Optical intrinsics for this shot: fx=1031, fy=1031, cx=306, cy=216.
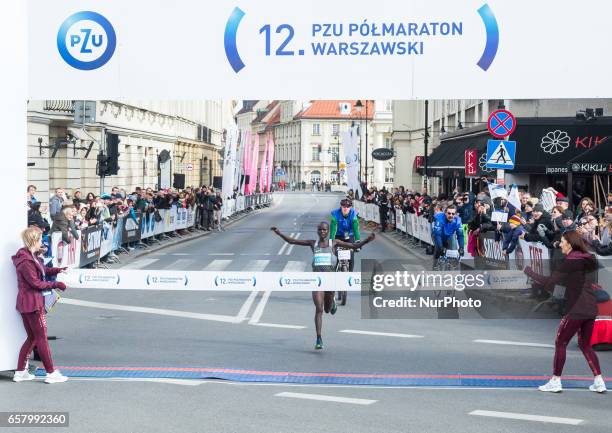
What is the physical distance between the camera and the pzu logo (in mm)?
12719

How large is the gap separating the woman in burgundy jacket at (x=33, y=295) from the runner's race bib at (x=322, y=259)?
14.2 ft

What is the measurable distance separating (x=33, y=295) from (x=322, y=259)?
4613 mm

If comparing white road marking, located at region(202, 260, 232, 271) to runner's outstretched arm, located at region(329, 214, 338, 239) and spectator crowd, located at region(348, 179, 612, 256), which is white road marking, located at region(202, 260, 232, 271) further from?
runner's outstretched arm, located at region(329, 214, 338, 239)

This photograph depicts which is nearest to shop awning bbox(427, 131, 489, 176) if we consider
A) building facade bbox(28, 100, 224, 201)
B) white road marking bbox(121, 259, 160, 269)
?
white road marking bbox(121, 259, 160, 269)

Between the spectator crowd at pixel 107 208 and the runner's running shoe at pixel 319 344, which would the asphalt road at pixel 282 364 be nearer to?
the runner's running shoe at pixel 319 344

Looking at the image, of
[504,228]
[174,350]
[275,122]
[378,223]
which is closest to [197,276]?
[174,350]

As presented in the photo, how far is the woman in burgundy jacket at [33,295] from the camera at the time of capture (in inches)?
447

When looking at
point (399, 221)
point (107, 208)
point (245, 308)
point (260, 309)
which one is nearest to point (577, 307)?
point (260, 309)

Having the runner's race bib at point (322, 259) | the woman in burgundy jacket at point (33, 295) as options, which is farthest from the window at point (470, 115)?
the woman in burgundy jacket at point (33, 295)

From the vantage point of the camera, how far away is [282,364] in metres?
12.7

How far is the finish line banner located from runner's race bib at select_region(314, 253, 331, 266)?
276 centimetres

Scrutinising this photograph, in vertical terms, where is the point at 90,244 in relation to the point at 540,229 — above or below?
below

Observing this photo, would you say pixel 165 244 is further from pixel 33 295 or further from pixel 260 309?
pixel 33 295

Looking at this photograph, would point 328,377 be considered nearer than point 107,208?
Yes
